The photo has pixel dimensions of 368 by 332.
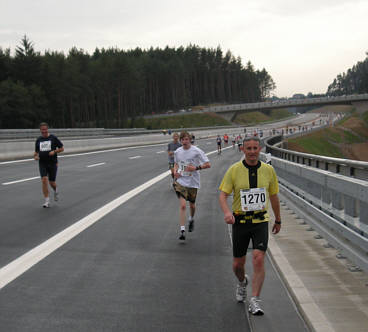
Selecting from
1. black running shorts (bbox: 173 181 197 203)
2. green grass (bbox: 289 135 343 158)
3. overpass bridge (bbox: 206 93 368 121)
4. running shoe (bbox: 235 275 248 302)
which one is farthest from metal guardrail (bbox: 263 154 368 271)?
overpass bridge (bbox: 206 93 368 121)

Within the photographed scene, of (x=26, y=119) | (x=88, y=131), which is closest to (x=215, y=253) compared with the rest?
(x=88, y=131)

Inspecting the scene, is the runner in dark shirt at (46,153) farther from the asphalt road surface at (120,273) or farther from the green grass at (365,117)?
the green grass at (365,117)

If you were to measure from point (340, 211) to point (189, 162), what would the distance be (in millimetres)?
2982

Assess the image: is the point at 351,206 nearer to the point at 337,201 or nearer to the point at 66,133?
the point at 337,201

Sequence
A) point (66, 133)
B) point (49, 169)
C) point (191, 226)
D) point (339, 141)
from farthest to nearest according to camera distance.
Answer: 1. point (339, 141)
2. point (66, 133)
3. point (49, 169)
4. point (191, 226)

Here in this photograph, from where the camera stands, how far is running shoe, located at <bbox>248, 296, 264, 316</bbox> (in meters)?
4.91

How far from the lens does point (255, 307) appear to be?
492 centimetres

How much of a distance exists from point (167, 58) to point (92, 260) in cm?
16680

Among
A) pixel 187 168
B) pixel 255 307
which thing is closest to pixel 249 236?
pixel 255 307

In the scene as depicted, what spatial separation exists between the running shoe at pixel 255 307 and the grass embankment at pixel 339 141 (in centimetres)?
5803

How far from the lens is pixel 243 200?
5215 mm

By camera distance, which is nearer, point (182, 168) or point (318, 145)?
point (182, 168)

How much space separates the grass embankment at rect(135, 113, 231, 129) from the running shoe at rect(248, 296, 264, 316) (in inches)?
4502

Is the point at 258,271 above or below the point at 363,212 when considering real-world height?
below
